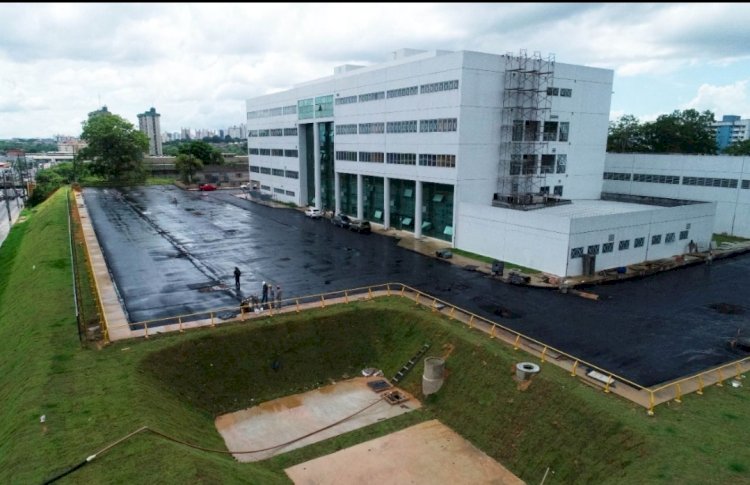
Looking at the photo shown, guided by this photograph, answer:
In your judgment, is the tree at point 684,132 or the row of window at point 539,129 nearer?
the row of window at point 539,129

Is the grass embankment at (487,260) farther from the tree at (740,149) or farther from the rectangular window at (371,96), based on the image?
the tree at (740,149)

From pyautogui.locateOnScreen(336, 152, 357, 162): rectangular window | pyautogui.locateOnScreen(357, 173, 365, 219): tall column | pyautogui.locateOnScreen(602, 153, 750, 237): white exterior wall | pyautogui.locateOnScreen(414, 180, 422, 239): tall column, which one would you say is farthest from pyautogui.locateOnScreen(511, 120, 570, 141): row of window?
pyautogui.locateOnScreen(336, 152, 357, 162): rectangular window

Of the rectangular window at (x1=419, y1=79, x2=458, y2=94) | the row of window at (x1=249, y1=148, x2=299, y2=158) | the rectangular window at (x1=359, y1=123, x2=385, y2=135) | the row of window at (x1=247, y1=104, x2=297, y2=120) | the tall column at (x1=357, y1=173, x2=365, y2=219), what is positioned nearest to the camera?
the rectangular window at (x1=419, y1=79, x2=458, y2=94)

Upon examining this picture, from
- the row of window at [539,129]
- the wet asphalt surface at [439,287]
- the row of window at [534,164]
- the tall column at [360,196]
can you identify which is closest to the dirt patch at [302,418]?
the wet asphalt surface at [439,287]

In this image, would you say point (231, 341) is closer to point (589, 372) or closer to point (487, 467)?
point (487, 467)

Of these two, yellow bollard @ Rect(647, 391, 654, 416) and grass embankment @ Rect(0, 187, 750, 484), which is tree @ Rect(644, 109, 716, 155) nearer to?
grass embankment @ Rect(0, 187, 750, 484)

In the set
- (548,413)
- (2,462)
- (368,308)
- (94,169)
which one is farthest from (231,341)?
(94,169)
